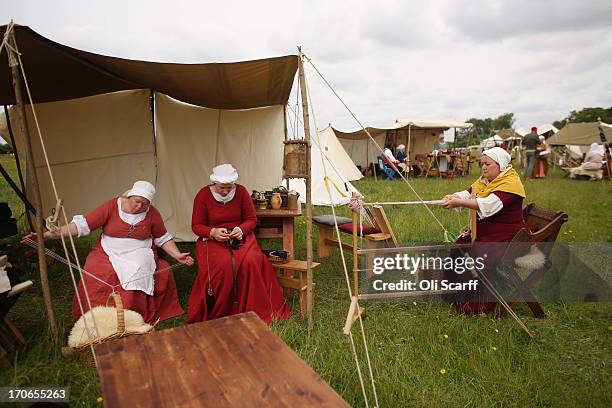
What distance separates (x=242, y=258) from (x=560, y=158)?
60.0ft

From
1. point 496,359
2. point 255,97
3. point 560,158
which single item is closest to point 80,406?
point 496,359

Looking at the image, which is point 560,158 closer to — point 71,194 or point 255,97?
point 255,97

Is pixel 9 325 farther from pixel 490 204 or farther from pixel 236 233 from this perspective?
pixel 490 204

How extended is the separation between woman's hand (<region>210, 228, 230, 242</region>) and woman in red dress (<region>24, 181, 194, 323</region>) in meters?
0.29

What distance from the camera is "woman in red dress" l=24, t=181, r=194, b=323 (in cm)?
282

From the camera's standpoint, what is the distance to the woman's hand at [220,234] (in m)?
3.12

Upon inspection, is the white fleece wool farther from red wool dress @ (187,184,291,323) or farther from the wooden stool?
the wooden stool

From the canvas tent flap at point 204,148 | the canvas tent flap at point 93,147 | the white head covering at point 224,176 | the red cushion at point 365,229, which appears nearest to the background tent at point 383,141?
the canvas tent flap at point 204,148

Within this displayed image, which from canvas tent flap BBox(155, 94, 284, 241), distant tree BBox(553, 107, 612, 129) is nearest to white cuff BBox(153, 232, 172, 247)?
canvas tent flap BBox(155, 94, 284, 241)

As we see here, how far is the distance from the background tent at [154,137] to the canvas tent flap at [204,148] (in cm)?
1

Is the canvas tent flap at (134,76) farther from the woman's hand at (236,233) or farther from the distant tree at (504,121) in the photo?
the distant tree at (504,121)

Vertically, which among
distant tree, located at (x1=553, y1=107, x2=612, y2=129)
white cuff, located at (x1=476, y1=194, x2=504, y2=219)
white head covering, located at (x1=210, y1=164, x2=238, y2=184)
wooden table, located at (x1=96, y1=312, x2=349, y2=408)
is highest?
distant tree, located at (x1=553, y1=107, x2=612, y2=129)

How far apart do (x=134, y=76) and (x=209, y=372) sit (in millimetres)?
2813

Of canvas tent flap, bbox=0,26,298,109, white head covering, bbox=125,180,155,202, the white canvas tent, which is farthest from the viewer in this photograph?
the white canvas tent
